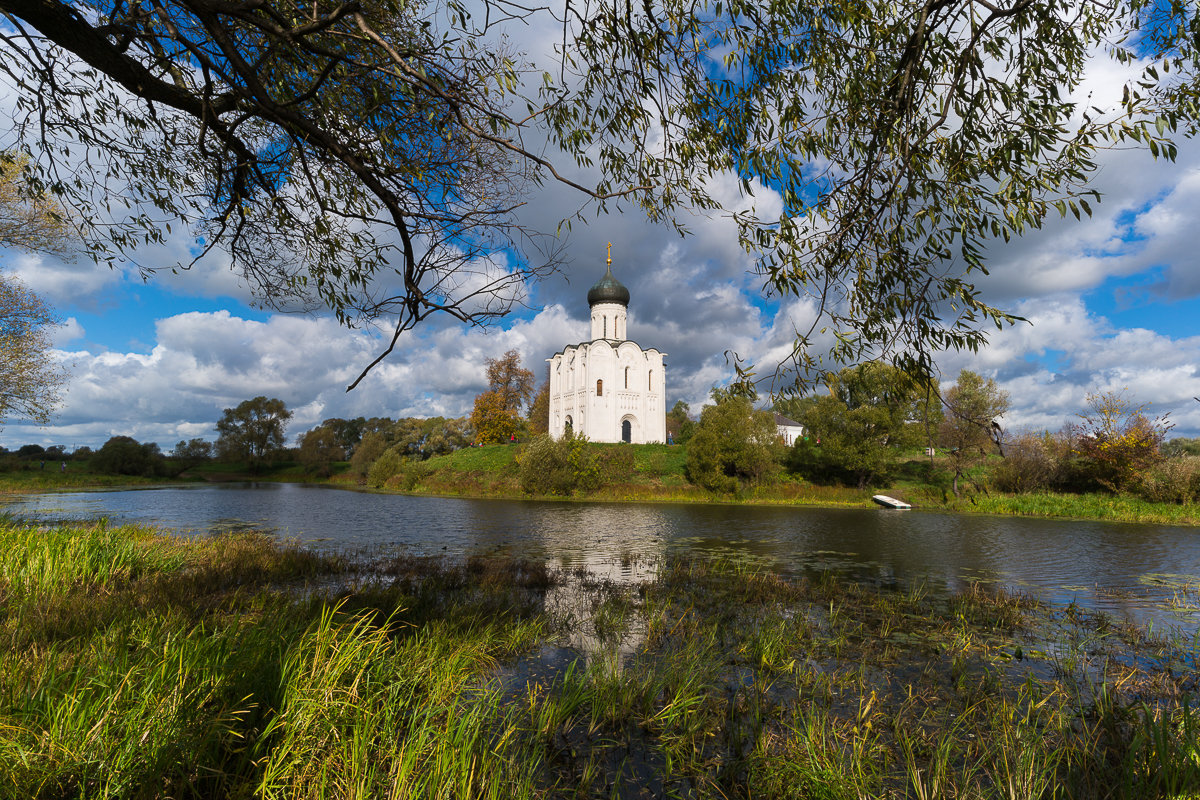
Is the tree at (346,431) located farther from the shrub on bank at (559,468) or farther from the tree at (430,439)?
the shrub on bank at (559,468)

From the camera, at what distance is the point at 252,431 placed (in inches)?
3007

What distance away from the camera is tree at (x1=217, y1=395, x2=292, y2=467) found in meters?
75.9

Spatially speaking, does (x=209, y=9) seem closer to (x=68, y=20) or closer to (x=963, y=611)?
(x=68, y=20)

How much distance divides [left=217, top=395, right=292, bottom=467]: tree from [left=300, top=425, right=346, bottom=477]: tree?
166 inches

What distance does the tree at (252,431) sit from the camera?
75.9 meters

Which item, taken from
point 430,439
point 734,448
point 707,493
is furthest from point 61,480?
point 734,448

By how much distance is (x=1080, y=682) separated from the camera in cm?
494

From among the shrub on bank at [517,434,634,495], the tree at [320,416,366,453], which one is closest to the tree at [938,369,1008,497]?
the shrub on bank at [517,434,634,495]

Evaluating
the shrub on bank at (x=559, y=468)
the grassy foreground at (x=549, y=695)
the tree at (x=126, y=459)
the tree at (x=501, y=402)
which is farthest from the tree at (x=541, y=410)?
the grassy foreground at (x=549, y=695)

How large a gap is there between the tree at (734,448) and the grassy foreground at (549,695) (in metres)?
26.2

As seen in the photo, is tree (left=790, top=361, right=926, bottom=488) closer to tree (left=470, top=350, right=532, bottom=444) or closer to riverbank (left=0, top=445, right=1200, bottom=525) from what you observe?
riverbank (left=0, top=445, right=1200, bottom=525)

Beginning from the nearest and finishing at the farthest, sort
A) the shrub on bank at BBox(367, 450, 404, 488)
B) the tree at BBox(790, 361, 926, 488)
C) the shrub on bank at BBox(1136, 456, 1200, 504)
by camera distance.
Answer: the shrub on bank at BBox(1136, 456, 1200, 504) < the tree at BBox(790, 361, 926, 488) < the shrub on bank at BBox(367, 450, 404, 488)

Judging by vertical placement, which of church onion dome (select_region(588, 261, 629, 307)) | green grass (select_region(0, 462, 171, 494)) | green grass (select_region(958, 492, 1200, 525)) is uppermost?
church onion dome (select_region(588, 261, 629, 307))

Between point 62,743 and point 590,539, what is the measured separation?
14543 millimetres
